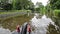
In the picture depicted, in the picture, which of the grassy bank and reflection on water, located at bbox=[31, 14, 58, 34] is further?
the grassy bank

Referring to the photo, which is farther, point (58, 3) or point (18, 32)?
point (58, 3)

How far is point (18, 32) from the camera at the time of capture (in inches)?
440

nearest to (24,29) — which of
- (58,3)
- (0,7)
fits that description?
(58,3)

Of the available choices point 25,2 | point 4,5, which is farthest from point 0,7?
point 25,2

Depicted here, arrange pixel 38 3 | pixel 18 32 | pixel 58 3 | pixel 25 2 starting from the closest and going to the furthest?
pixel 18 32 → pixel 58 3 → pixel 25 2 → pixel 38 3

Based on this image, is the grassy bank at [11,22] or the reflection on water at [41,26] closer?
the reflection on water at [41,26]

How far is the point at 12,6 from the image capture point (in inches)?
2685

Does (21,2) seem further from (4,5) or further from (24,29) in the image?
(24,29)

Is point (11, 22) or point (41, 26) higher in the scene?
point (41, 26)

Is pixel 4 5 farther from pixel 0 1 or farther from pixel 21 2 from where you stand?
pixel 21 2

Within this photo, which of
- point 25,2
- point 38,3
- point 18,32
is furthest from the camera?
point 38,3

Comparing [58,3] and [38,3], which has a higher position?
[58,3]

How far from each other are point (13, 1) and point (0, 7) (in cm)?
1057

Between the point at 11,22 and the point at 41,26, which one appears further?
the point at 11,22
